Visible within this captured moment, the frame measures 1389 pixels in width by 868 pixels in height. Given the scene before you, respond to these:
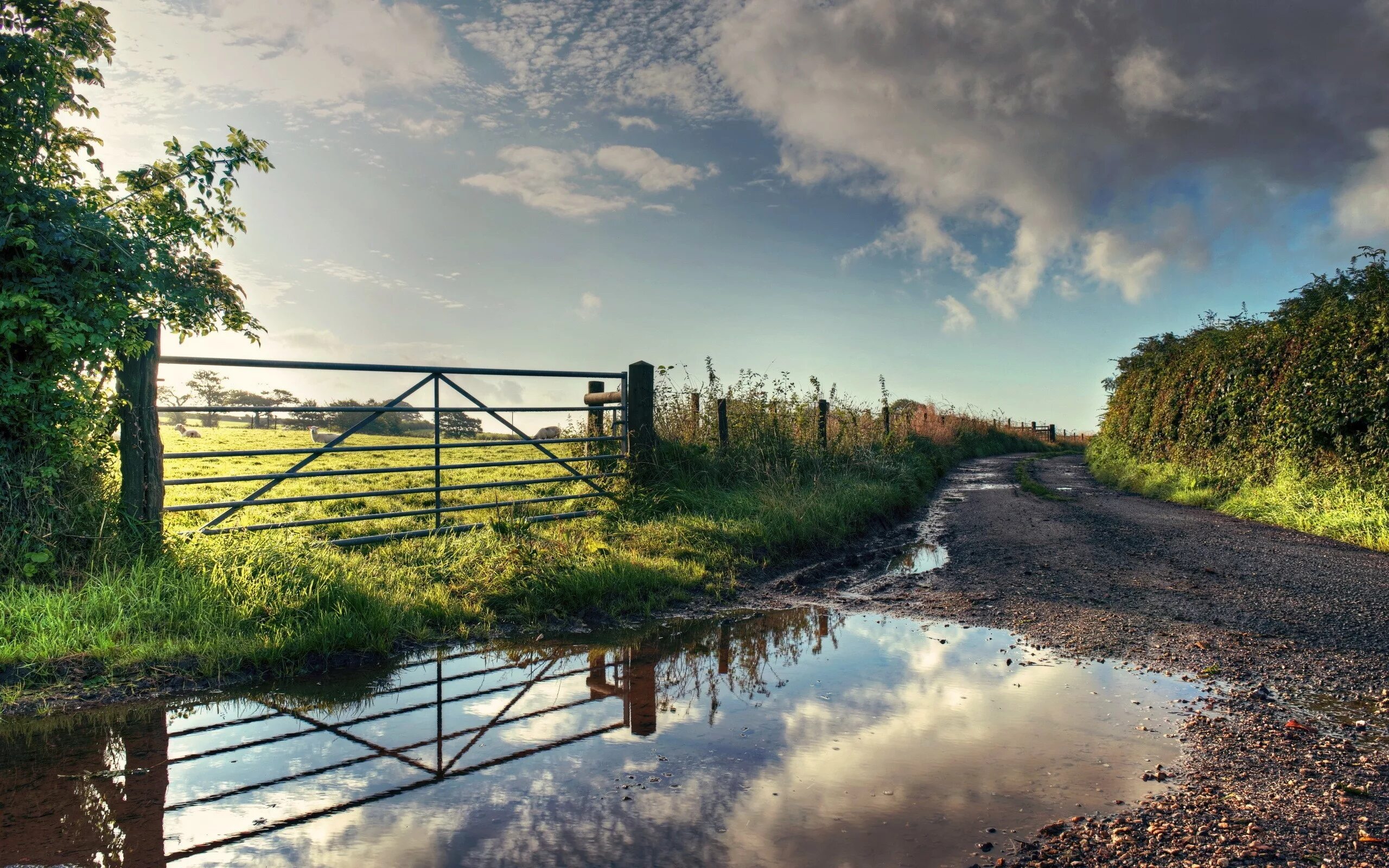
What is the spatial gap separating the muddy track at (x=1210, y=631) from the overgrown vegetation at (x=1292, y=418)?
0.84 meters

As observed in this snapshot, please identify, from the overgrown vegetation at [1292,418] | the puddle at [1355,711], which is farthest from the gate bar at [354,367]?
the overgrown vegetation at [1292,418]

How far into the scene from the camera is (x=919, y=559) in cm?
753

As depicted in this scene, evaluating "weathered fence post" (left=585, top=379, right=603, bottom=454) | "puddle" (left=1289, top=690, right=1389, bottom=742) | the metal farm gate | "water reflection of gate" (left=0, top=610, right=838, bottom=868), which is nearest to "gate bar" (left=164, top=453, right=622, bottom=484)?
the metal farm gate

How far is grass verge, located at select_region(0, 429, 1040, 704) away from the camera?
431 centimetres

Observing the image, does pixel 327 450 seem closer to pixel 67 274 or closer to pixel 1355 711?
pixel 67 274

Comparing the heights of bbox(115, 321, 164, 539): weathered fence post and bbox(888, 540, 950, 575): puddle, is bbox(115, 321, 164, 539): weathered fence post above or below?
above

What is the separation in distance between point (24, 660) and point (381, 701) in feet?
7.12

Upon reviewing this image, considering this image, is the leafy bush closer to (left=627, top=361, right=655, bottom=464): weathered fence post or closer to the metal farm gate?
the metal farm gate

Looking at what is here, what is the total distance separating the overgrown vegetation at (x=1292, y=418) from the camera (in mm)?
9133

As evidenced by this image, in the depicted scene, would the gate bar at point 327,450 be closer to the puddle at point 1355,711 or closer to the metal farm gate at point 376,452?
the metal farm gate at point 376,452

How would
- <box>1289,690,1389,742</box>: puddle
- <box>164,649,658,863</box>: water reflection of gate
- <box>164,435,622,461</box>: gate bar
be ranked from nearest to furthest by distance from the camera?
1. <box>164,649,658,863</box>: water reflection of gate
2. <box>1289,690,1389,742</box>: puddle
3. <box>164,435,622,461</box>: gate bar

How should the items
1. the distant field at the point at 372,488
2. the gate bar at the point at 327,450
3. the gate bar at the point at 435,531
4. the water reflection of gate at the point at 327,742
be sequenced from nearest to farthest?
the water reflection of gate at the point at 327,742, the gate bar at the point at 327,450, the gate bar at the point at 435,531, the distant field at the point at 372,488

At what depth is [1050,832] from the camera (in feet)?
8.44

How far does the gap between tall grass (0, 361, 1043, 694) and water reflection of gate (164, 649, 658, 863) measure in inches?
25.2
